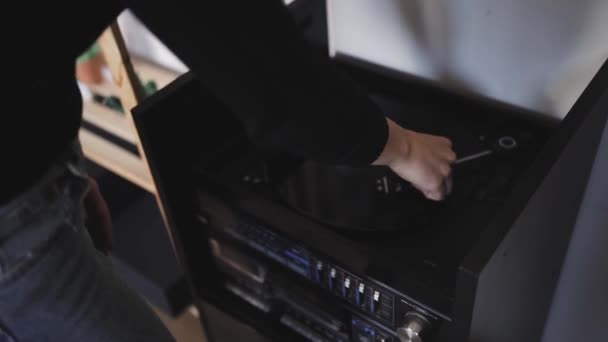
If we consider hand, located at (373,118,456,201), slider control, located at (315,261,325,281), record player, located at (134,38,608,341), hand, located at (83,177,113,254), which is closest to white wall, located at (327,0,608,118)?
record player, located at (134,38,608,341)

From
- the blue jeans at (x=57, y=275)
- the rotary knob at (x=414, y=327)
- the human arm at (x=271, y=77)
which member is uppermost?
the human arm at (x=271, y=77)

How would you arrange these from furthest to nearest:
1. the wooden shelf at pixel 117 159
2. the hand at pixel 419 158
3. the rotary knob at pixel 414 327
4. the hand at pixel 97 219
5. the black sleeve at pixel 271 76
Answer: the wooden shelf at pixel 117 159 < the hand at pixel 97 219 < the rotary knob at pixel 414 327 < the hand at pixel 419 158 < the black sleeve at pixel 271 76

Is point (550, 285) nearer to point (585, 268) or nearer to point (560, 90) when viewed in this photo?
point (585, 268)

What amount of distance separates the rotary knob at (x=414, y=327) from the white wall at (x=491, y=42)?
361 millimetres

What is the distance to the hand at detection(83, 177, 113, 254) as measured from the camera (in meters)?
0.82

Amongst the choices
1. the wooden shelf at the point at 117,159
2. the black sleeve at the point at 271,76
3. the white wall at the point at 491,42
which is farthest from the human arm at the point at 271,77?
the wooden shelf at the point at 117,159

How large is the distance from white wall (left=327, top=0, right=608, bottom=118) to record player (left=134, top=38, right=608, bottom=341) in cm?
3

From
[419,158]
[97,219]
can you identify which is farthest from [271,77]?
[97,219]

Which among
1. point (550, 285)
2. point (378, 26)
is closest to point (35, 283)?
point (378, 26)

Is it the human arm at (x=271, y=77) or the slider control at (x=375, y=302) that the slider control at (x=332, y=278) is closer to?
the slider control at (x=375, y=302)

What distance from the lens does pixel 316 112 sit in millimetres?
495

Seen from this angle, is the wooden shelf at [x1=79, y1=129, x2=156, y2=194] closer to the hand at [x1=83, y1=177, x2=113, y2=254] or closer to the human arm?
the hand at [x1=83, y1=177, x2=113, y2=254]

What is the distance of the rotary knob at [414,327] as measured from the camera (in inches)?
27.1

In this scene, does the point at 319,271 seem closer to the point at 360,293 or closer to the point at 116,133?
the point at 360,293
